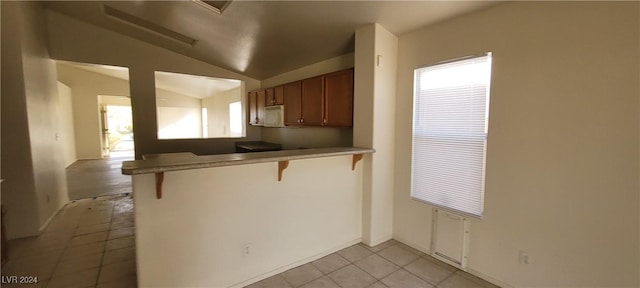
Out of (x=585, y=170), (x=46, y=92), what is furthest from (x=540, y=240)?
(x=46, y=92)

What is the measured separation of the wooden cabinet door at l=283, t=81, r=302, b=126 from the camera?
366 centimetres

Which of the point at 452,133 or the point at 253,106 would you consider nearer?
the point at 452,133

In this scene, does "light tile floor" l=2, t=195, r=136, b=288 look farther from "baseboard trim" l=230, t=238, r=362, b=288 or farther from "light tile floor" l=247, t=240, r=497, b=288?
"light tile floor" l=247, t=240, r=497, b=288

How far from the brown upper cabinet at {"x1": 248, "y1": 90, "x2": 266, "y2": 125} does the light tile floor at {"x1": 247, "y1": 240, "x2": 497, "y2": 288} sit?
3.05 m

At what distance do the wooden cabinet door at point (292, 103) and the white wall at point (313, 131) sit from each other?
0.34 m

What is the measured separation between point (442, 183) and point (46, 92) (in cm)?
525

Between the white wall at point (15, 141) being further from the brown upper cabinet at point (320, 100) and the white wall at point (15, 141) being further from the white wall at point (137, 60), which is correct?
the brown upper cabinet at point (320, 100)

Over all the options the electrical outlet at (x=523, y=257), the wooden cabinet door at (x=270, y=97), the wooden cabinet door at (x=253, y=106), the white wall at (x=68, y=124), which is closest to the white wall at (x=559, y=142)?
the electrical outlet at (x=523, y=257)

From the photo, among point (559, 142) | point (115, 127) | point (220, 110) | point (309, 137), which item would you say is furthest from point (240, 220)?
point (115, 127)

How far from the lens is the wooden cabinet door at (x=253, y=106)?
5000mm

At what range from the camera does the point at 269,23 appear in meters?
2.73

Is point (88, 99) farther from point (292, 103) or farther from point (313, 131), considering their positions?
point (313, 131)

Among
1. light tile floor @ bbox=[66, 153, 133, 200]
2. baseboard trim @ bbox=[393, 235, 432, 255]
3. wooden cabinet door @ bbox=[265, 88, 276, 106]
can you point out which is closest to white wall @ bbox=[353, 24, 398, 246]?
baseboard trim @ bbox=[393, 235, 432, 255]

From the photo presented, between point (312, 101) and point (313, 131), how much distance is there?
0.72 m
